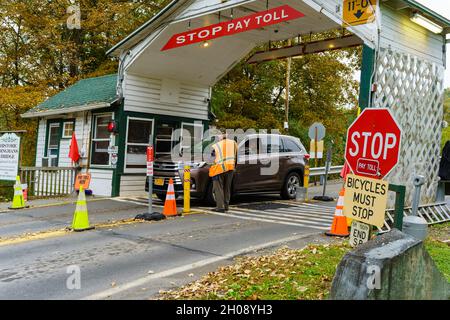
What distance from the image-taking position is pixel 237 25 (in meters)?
10.8

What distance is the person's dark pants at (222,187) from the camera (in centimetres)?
1091

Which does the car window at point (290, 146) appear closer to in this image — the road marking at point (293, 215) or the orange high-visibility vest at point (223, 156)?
the road marking at point (293, 215)

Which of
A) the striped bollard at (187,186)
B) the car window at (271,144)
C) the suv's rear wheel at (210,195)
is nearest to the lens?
the striped bollard at (187,186)

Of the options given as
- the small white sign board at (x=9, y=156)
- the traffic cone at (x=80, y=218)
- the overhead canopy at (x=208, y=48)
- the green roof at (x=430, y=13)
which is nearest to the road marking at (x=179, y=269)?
the traffic cone at (x=80, y=218)

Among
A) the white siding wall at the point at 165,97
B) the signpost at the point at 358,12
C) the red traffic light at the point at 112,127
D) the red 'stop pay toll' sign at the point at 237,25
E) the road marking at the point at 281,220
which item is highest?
the red 'stop pay toll' sign at the point at 237,25

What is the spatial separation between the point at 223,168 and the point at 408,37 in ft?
16.6

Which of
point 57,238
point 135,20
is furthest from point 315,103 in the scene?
point 57,238

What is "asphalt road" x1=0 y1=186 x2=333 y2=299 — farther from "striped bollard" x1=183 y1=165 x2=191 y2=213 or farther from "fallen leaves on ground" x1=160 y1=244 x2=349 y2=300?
"striped bollard" x1=183 y1=165 x2=191 y2=213

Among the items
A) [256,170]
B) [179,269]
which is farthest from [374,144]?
[256,170]

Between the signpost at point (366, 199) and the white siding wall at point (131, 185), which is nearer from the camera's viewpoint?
the signpost at point (366, 199)

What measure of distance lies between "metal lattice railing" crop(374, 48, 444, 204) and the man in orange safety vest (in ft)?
13.2

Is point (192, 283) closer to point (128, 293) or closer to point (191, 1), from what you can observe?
point (128, 293)

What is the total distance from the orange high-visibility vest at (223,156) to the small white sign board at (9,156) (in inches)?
237
